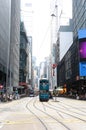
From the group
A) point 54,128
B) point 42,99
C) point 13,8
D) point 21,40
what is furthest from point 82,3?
point 54,128

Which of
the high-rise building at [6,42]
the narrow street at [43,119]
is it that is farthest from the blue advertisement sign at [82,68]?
the narrow street at [43,119]

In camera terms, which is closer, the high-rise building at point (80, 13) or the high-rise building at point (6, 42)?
the high-rise building at point (6, 42)

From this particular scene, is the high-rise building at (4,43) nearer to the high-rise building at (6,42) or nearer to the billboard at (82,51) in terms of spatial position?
the high-rise building at (6,42)

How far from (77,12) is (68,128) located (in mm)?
104477

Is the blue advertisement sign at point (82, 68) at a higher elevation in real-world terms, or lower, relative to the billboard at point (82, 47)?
lower

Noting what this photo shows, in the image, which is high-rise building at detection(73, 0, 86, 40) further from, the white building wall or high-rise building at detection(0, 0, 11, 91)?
the white building wall

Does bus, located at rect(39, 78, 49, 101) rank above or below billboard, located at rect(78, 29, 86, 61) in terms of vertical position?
below

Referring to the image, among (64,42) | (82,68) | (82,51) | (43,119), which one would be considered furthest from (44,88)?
(64,42)

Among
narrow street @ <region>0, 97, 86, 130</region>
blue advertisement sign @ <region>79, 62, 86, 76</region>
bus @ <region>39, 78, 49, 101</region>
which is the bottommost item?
narrow street @ <region>0, 97, 86, 130</region>

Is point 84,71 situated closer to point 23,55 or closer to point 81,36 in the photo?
point 81,36

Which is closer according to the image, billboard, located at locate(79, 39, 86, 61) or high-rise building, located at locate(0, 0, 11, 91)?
billboard, located at locate(79, 39, 86, 61)

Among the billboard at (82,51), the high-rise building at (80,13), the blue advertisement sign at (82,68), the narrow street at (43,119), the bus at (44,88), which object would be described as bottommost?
the narrow street at (43,119)

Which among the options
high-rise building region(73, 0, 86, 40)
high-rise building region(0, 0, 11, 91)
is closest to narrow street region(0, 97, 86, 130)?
high-rise building region(0, 0, 11, 91)

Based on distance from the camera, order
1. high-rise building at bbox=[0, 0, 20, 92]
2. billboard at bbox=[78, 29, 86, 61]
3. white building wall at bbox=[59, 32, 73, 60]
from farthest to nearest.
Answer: white building wall at bbox=[59, 32, 73, 60]
high-rise building at bbox=[0, 0, 20, 92]
billboard at bbox=[78, 29, 86, 61]
